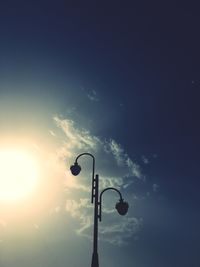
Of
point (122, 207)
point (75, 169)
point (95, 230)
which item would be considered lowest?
point (95, 230)

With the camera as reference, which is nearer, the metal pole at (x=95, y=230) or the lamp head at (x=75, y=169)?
the metal pole at (x=95, y=230)

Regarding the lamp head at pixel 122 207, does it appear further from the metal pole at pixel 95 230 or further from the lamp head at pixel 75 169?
the lamp head at pixel 75 169

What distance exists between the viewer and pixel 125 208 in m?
16.0

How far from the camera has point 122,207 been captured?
52.5 feet

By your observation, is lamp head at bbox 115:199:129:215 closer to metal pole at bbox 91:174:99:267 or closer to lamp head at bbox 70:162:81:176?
metal pole at bbox 91:174:99:267

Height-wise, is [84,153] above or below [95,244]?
above

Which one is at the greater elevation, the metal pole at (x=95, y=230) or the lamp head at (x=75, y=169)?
the lamp head at (x=75, y=169)

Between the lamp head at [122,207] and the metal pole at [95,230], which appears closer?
the metal pole at [95,230]

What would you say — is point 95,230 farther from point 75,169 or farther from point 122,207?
point 75,169

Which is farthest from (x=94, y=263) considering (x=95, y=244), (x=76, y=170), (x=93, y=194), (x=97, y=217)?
(x=76, y=170)

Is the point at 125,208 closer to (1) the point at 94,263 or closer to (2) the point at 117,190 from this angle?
(2) the point at 117,190

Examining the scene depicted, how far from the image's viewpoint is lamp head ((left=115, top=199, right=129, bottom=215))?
52.2 ft

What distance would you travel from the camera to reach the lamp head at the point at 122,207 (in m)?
15.9

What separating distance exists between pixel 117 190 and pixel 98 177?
3.89ft
